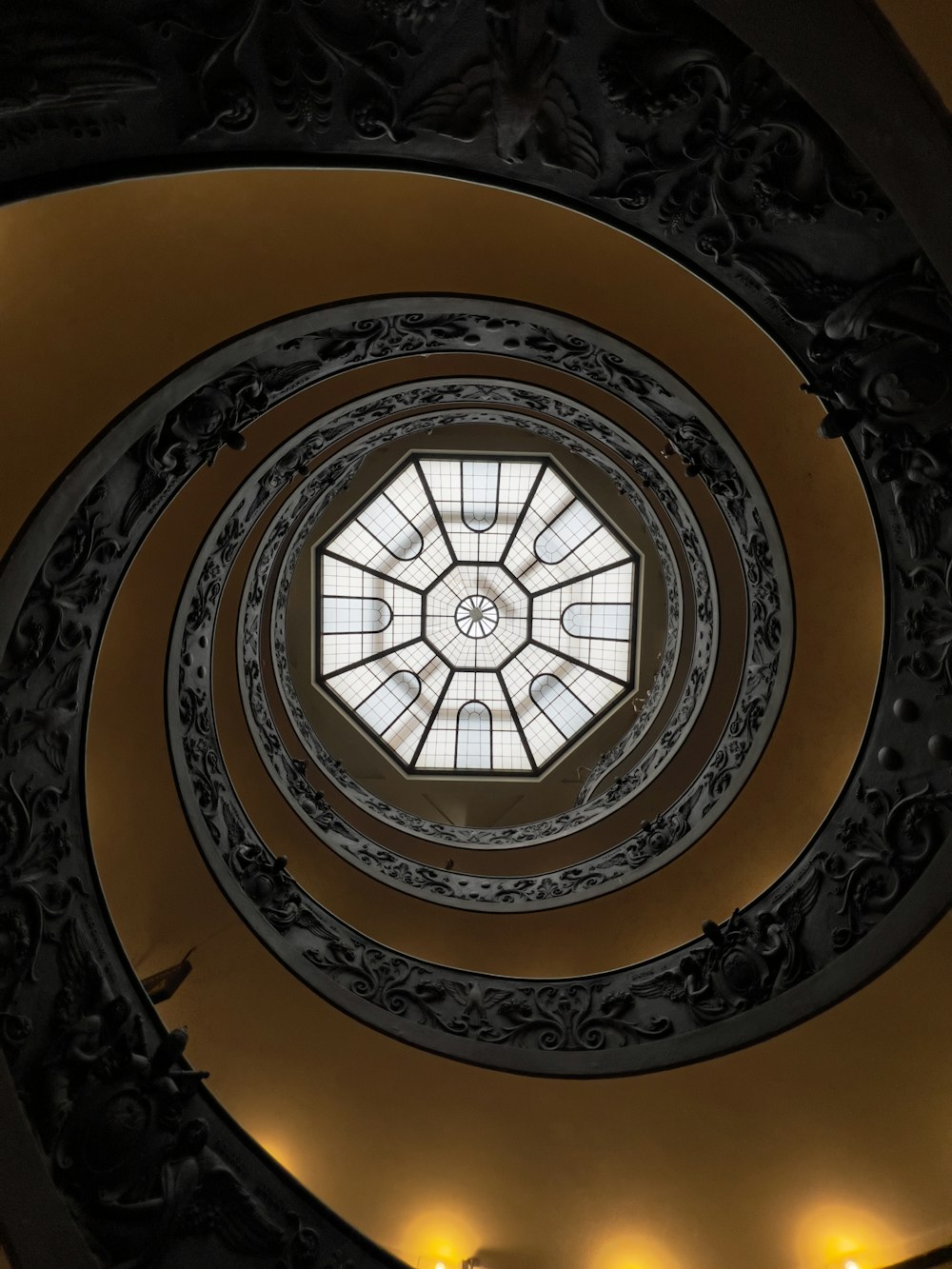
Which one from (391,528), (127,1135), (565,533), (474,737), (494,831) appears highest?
(391,528)

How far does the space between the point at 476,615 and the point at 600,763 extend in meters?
3.82

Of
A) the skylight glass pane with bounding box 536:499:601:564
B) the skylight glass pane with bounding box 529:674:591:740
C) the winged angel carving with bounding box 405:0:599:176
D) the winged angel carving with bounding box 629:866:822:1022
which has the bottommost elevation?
the winged angel carving with bounding box 629:866:822:1022

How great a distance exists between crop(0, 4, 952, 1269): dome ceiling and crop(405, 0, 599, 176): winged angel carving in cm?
2

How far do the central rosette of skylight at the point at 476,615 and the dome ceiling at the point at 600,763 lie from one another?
238cm

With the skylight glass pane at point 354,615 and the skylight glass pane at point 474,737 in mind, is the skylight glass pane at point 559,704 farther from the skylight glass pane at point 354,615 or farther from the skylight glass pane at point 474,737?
the skylight glass pane at point 354,615

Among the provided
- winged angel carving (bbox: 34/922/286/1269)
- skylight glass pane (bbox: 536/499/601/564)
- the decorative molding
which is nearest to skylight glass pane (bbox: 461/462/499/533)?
skylight glass pane (bbox: 536/499/601/564)

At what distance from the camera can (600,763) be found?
1276 centimetres

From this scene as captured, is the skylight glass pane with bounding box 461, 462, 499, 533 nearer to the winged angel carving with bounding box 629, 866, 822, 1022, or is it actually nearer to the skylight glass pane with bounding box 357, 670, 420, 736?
the skylight glass pane with bounding box 357, 670, 420, 736

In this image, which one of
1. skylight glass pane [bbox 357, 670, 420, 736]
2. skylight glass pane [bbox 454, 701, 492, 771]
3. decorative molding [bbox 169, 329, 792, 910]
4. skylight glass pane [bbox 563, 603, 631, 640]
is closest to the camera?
decorative molding [bbox 169, 329, 792, 910]

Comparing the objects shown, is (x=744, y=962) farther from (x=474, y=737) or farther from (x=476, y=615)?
(x=476, y=615)

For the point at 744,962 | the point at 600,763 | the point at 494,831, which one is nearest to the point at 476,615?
the point at 600,763

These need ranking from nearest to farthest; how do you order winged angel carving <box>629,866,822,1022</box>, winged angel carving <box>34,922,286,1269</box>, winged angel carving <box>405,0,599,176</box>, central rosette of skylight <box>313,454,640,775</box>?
winged angel carving <box>405,0,599,176</box>, winged angel carving <box>34,922,286,1269</box>, winged angel carving <box>629,866,822,1022</box>, central rosette of skylight <box>313,454,640,775</box>

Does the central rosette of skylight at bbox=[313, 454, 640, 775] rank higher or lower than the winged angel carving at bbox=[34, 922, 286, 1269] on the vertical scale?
higher

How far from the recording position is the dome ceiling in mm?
3820
